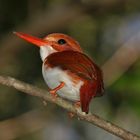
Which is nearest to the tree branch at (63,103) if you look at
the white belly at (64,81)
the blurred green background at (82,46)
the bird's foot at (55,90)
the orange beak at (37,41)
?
the bird's foot at (55,90)

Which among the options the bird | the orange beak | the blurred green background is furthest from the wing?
the blurred green background

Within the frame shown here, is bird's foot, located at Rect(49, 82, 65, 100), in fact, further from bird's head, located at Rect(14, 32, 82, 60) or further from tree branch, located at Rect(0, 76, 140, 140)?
bird's head, located at Rect(14, 32, 82, 60)

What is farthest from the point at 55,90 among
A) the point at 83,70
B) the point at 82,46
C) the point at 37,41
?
the point at 82,46

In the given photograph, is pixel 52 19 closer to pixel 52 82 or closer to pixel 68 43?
pixel 68 43

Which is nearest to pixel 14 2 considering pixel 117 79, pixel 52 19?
pixel 52 19

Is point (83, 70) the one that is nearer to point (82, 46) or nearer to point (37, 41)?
point (37, 41)

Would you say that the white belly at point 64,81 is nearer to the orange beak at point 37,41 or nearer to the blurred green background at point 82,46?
the orange beak at point 37,41
